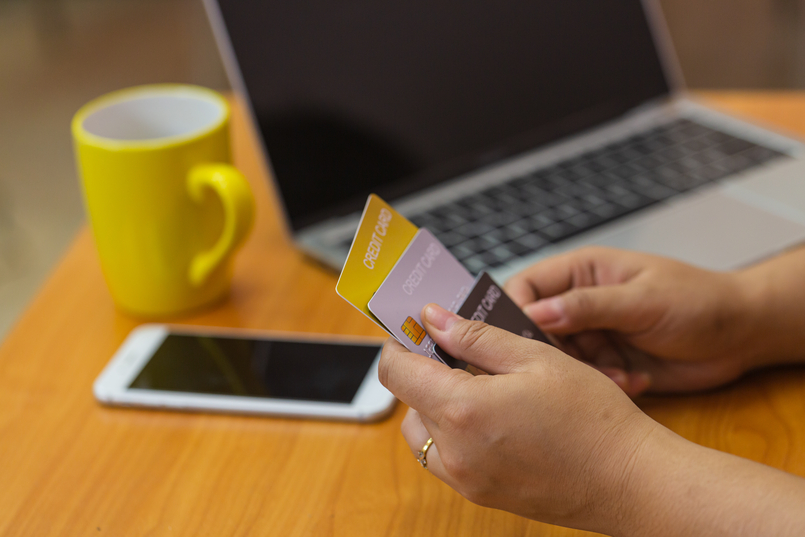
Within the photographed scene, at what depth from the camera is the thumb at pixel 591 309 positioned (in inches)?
22.5

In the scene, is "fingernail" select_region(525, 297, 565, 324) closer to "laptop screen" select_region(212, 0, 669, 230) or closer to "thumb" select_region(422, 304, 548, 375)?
"thumb" select_region(422, 304, 548, 375)

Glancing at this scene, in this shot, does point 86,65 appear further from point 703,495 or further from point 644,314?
point 703,495

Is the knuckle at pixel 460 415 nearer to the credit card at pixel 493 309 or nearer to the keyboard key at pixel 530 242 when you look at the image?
the credit card at pixel 493 309

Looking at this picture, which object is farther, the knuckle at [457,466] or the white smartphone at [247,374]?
the white smartphone at [247,374]

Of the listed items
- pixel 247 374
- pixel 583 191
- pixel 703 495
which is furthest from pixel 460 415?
pixel 583 191

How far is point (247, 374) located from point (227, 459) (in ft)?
0.29

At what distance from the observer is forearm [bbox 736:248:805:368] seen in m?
0.60

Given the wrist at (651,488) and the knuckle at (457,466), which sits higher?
the knuckle at (457,466)

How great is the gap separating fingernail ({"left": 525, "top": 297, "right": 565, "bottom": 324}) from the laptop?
133 millimetres

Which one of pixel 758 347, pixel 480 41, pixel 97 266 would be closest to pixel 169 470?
pixel 97 266

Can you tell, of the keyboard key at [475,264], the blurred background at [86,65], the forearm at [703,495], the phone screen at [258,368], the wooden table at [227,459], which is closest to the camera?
the forearm at [703,495]

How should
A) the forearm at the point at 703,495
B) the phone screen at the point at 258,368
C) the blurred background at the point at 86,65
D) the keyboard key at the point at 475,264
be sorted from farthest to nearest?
the blurred background at the point at 86,65 → the keyboard key at the point at 475,264 → the phone screen at the point at 258,368 → the forearm at the point at 703,495

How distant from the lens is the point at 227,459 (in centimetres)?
56

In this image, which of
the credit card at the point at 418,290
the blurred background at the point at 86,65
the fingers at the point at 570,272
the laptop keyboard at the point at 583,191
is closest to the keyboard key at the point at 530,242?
the laptop keyboard at the point at 583,191
